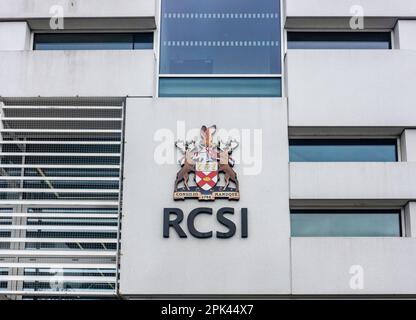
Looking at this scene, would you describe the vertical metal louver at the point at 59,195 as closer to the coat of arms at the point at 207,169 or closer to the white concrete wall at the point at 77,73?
the white concrete wall at the point at 77,73

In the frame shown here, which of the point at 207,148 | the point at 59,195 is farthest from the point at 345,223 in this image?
the point at 59,195

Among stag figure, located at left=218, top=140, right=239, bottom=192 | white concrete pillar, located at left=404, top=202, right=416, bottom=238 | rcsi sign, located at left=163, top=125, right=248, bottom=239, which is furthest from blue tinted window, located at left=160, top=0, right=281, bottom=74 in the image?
white concrete pillar, located at left=404, top=202, right=416, bottom=238

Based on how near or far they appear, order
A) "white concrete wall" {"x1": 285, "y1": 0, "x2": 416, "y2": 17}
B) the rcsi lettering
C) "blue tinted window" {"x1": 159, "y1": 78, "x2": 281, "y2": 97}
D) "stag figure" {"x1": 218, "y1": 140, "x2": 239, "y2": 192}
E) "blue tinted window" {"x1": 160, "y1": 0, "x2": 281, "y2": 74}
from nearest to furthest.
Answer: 1. the rcsi lettering
2. "stag figure" {"x1": 218, "y1": 140, "x2": 239, "y2": 192}
3. "blue tinted window" {"x1": 159, "y1": 78, "x2": 281, "y2": 97}
4. "white concrete wall" {"x1": 285, "y1": 0, "x2": 416, "y2": 17}
5. "blue tinted window" {"x1": 160, "y1": 0, "x2": 281, "y2": 74}

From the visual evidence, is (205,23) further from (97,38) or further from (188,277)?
(188,277)

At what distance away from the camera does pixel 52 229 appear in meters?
17.4

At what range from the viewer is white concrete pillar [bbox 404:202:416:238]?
17500 millimetres

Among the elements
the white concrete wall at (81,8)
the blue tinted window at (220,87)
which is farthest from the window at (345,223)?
the white concrete wall at (81,8)

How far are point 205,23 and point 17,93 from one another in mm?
5020

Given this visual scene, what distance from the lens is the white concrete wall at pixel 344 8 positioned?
18828 mm

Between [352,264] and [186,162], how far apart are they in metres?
4.46

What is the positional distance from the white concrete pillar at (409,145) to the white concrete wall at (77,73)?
6.21m

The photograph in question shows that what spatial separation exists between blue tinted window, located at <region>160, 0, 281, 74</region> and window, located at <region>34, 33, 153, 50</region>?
602mm

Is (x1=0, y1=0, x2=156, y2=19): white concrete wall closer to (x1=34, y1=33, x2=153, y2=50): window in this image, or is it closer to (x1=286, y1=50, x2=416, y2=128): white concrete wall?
(x1=34, y1=33, x2=153, y2=50): window

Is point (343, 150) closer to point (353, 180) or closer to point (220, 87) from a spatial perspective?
point (353, 180)
